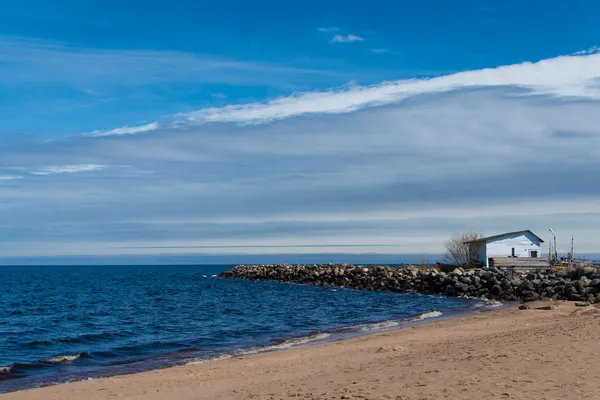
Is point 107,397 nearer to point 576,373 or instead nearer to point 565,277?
point 576,373

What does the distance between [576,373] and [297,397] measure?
16.4 feet

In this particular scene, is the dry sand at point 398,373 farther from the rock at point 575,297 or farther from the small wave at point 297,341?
the rock at point 575,297

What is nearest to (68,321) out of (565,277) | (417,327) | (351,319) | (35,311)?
(35,311)

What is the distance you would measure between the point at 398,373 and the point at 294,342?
9656mm

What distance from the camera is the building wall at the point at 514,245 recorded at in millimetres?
60463

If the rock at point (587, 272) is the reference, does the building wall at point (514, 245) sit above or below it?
above

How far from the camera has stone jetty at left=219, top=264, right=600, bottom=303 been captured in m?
36.5

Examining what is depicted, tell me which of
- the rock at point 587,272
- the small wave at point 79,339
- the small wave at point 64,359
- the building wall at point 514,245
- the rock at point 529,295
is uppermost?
the building wall at point 514,245

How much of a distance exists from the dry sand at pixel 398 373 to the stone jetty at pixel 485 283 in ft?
60.6

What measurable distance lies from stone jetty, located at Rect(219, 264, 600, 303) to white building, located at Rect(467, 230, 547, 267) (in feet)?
30.1

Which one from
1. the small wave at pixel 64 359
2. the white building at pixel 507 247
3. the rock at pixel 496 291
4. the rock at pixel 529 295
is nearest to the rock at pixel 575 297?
the rock at pixel 529 295

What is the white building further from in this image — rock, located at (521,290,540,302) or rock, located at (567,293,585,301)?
rock, located at (567,293,585,301)

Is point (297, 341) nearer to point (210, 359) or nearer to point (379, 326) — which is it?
point (210, 359)

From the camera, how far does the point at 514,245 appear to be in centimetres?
6141
